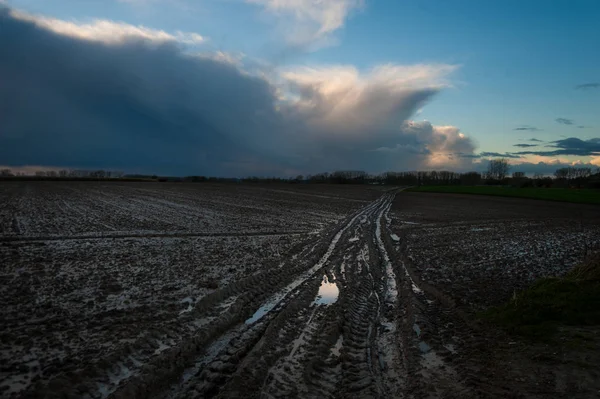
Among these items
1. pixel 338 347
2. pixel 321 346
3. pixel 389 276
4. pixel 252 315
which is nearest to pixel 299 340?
pixel 321 346

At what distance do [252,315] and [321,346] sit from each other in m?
2.05

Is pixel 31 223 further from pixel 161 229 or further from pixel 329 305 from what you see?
pixel 329 305

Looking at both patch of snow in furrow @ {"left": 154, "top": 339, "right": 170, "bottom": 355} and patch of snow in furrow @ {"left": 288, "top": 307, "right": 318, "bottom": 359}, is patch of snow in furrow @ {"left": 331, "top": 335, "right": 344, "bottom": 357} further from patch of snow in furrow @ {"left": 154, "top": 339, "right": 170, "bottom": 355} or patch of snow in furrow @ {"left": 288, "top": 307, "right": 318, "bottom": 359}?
patch of snow in furrow @ {"left": 154, "top": 339, "right": 170, "bottom": 355}

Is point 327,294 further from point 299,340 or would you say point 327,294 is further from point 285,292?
point 299,340

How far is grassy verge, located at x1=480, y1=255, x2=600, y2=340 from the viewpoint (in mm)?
7132

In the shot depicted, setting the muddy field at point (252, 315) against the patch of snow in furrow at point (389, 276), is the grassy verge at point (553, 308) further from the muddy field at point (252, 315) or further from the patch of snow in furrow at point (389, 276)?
the patch of snow in furrow at point (389, 276)

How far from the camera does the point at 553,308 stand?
7672 millimetres

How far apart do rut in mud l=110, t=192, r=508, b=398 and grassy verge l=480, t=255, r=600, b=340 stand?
0.88m

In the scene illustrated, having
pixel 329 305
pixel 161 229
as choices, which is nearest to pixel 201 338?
pixel 329 305

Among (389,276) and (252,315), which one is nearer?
(252,315)

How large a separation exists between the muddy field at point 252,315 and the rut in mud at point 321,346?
3 centimetres

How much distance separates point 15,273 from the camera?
10.8m

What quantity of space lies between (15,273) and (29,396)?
7.76 metres

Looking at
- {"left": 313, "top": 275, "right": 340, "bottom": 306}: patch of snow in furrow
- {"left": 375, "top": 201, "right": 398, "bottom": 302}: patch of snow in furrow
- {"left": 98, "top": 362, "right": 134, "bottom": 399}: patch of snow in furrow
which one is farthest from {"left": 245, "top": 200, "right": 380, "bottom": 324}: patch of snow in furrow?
{"left": 98, "top": 362, "right": 134, "bottom": 399}: patch of snow in furrow
